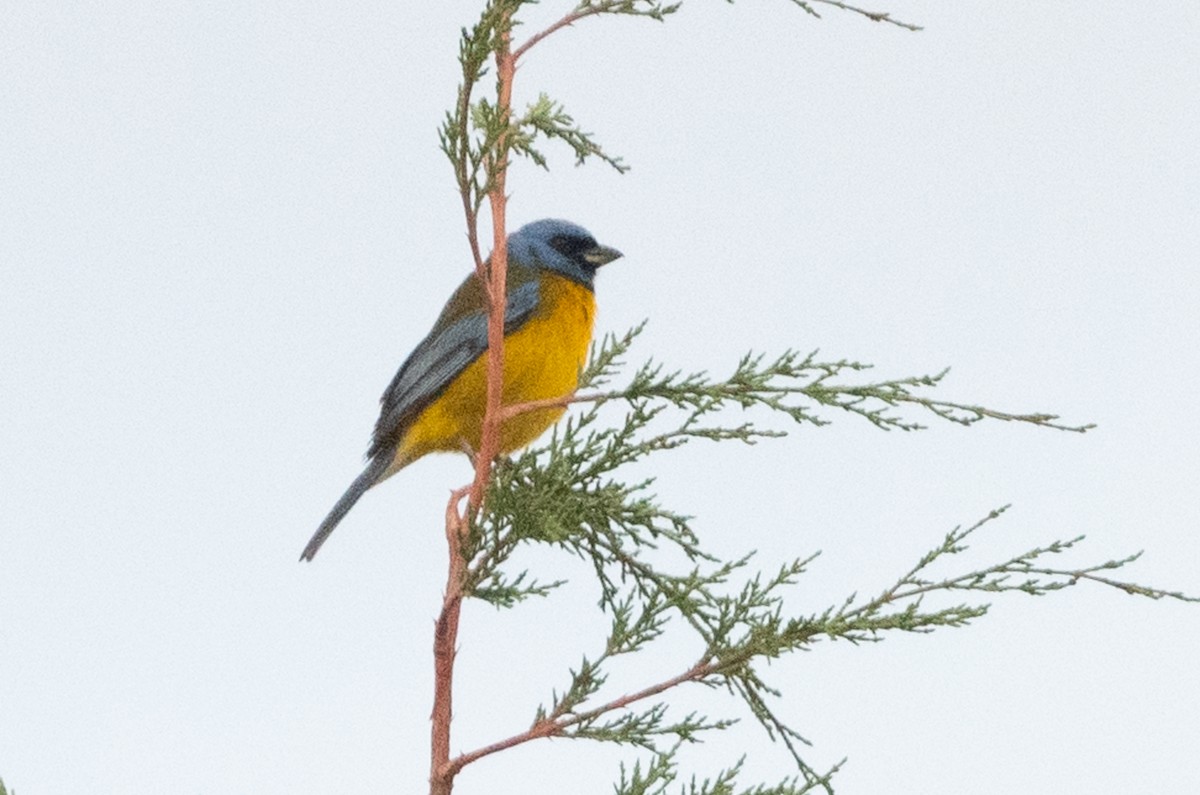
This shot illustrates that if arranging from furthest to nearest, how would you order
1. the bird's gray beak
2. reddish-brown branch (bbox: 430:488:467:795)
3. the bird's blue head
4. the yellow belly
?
the bird's gray beak, the bird's blue head, the yellow belly, reddish-brown branch (bbox: 430:488:467:795)

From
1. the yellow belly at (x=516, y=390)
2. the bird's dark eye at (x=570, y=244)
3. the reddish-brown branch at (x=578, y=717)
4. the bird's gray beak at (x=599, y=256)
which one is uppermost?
the bird's dark eye at (x=570, y=244)

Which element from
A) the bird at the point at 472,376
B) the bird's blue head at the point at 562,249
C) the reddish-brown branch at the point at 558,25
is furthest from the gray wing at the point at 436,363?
the reddish-brown branch at the point at 558,25

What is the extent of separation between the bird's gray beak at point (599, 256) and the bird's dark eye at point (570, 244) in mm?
39

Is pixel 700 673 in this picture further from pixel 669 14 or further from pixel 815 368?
pixel 669 14

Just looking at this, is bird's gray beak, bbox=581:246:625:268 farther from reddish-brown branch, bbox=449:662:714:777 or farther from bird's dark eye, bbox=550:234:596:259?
reddish-brown branch, bbox=449:662:714:777

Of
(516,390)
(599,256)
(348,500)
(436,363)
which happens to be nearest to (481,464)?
(516,390)

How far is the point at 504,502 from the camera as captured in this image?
12.3ft

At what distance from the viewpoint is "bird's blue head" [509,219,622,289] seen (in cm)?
643

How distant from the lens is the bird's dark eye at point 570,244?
21.8ft

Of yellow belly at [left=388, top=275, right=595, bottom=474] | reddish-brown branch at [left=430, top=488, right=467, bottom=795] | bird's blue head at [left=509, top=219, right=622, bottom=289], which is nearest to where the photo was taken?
reddish-brown branch at [left=430, top=488, right=467, bottom=795]

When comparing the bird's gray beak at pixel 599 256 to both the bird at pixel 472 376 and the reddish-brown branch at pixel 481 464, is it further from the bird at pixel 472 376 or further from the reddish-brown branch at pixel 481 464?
the reddish-brown branch at pixel 481 464

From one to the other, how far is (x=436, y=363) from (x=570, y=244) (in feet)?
3.73

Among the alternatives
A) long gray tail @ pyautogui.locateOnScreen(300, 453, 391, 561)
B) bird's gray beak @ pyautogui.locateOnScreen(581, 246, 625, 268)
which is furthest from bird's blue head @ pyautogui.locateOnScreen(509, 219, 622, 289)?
long gray tail @ pyautogui.locateOnScreen(300, 453, 391, 561)

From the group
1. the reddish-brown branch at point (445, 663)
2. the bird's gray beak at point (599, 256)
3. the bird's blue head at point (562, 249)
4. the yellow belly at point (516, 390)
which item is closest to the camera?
the reddish-brown branch at point (445, 663)
